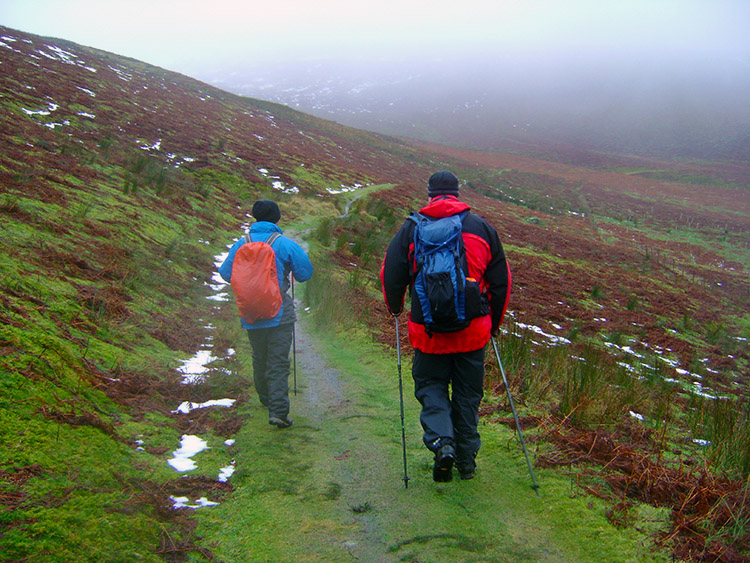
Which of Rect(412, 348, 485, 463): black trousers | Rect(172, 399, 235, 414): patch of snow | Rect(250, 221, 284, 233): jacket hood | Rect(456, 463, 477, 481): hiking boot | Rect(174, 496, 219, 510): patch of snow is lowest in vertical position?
Rect(172, 399, 235, 414): patch of snow

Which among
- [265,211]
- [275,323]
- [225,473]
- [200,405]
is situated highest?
[265,211]

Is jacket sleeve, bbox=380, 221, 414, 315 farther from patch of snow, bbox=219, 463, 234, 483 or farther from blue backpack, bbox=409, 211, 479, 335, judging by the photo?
patch of snow, bbox=219, 463, 234, 483

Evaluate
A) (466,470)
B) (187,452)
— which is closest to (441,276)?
(466,470)

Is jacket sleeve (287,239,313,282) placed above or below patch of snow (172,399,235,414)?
above

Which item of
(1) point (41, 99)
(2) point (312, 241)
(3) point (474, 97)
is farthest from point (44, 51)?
(3) point (474, 97)

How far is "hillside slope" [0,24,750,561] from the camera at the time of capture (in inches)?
126

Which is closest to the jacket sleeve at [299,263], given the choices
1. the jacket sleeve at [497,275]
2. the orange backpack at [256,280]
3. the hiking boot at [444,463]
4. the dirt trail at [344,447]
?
the orange backpack at [256,280]

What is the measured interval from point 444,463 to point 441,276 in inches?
52.9

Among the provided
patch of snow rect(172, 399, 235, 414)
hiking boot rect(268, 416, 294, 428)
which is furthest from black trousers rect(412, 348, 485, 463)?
patch of snow rect(172, 399, 235, 414)

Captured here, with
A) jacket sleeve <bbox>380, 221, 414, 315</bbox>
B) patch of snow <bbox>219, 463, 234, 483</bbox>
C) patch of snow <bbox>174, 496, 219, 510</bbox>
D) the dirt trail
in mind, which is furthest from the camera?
patch of snow <bbox>219, 463, 234, 483</bbox>

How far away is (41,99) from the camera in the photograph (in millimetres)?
16172

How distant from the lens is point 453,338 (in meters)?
3.70

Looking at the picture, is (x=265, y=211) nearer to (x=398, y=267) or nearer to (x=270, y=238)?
(x=270, y=238)

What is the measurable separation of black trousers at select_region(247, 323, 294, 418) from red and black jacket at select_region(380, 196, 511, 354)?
1.76 m
